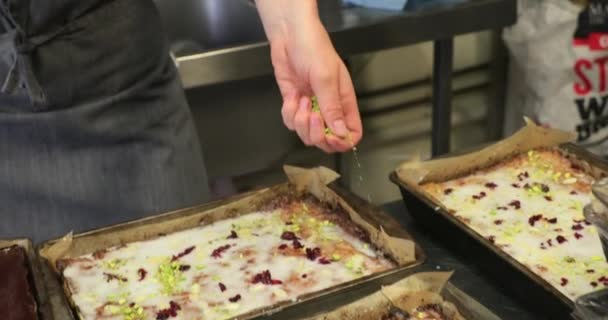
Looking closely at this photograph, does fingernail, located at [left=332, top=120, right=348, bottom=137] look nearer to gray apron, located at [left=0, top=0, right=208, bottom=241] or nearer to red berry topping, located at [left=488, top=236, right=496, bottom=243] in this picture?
red berry topping, located at [left=488, top=236, right=496, bottom=243]

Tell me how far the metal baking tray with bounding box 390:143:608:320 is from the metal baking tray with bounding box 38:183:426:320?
7cm

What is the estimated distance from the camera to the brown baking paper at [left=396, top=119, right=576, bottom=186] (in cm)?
126

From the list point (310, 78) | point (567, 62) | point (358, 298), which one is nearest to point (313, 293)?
point (358, 298)

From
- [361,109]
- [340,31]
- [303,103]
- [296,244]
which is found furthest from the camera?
[361,109]

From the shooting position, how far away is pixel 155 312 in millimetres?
1038

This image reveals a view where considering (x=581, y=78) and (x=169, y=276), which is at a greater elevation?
(x=169, y=276)

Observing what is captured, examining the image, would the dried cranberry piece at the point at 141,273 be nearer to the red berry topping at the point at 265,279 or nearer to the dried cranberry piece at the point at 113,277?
the dried cranberry piece at the point at 113,277

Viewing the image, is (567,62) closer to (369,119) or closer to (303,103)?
(369,119)

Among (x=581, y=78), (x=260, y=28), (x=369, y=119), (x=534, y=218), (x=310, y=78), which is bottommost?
(x=369, y=119)

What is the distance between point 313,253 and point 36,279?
399 millimetres

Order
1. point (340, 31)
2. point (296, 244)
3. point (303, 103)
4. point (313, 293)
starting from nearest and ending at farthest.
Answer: point (313, 293) → point (303, 103) → point (296, 244) → point (340, 31)

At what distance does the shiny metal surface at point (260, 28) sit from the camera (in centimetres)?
176

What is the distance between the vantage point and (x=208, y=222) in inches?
49.2

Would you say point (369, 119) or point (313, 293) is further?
point (369, 119)
